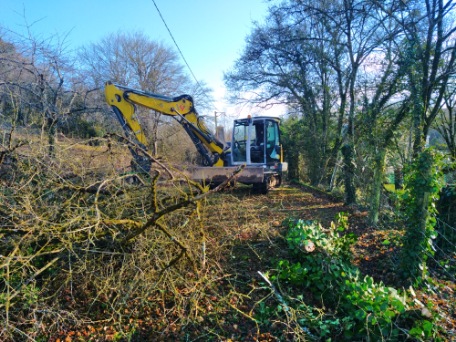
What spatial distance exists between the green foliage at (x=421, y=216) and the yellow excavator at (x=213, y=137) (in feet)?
14.2

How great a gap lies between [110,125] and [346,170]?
7.39 meters

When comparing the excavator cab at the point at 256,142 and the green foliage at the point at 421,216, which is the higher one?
the excavator cab at the point at 256,142

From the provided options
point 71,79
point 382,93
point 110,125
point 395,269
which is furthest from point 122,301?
point 382,93

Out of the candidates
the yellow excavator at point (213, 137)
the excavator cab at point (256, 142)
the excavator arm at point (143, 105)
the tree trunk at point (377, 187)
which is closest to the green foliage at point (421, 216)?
the tree trunk at point (377, 187)

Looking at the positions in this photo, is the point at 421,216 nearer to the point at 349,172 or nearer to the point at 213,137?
the point at 349,172

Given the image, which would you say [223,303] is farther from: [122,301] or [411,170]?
[411,170]

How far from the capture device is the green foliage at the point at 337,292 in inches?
114

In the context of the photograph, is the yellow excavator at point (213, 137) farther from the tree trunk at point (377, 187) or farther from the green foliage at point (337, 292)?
the green foliage at point (337, 292)

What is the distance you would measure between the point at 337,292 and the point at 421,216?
4.72 feet

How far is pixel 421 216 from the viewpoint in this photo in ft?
12.2

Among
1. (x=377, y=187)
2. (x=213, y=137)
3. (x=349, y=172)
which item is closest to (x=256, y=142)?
(x=213, y=137)

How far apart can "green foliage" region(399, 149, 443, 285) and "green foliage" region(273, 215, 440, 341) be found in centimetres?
55

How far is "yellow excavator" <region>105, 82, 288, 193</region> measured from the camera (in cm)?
797

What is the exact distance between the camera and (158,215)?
308cm
